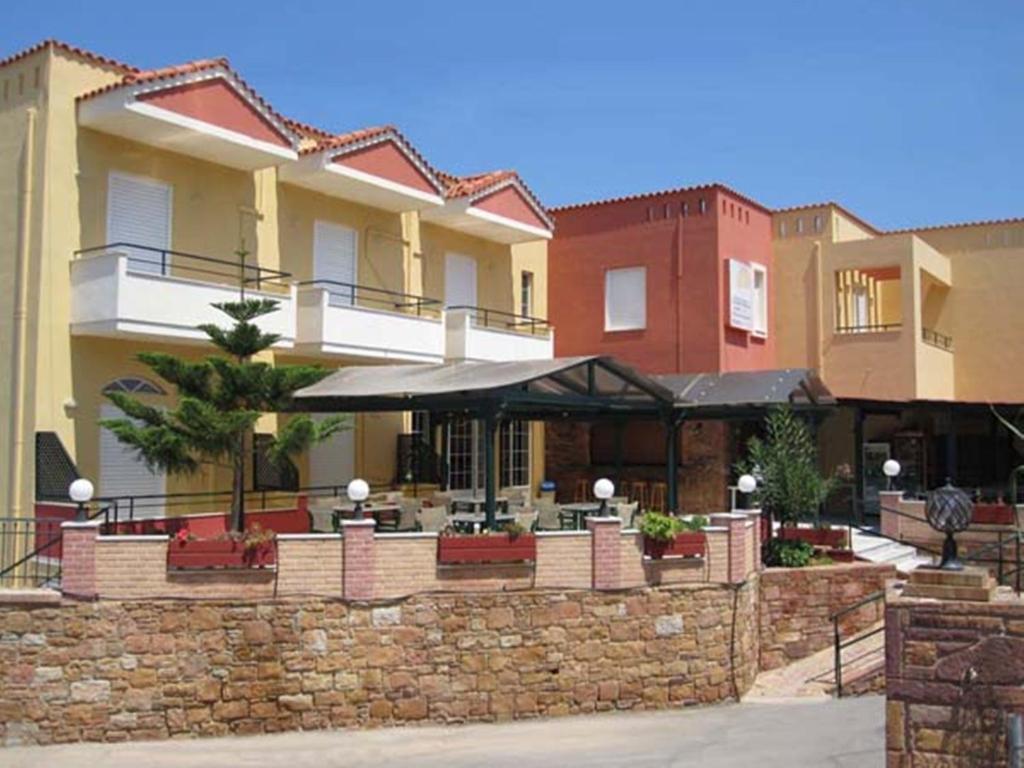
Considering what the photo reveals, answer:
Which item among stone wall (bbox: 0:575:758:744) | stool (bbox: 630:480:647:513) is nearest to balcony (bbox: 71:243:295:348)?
stone wall (bbox: 0:575:758:744)

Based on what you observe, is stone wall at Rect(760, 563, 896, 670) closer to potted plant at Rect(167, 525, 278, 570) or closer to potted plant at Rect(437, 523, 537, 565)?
potted plant at Rect(437, 523, 537, 565)

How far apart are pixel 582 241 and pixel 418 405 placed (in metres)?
11.5

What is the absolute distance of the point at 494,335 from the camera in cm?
2367

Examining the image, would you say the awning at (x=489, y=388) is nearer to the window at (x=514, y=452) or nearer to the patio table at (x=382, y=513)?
the patio table at (x=382, y=513)

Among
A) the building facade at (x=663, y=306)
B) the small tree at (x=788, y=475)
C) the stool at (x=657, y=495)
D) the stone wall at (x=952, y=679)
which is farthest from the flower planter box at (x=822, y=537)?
the stone wall at (x=952, y=679)

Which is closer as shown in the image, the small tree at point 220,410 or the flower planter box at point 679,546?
the small tree at point 220,410

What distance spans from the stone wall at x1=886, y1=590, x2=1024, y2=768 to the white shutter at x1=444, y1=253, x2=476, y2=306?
16490 mm

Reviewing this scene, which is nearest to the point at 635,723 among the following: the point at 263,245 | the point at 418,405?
the point at 418,405

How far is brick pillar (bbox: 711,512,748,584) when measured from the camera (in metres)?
16.1

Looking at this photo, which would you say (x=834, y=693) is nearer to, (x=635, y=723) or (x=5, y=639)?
(x=635, y=723)

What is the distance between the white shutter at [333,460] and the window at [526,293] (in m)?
6.60

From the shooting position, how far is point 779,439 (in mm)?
19297

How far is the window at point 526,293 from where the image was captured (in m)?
26.8

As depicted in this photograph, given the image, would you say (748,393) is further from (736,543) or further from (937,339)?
(937,339)
